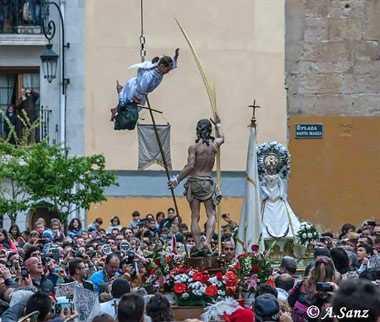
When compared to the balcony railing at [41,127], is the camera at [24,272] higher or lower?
lower

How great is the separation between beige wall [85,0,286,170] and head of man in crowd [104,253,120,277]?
1739 cm

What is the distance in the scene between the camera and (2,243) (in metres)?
20.8

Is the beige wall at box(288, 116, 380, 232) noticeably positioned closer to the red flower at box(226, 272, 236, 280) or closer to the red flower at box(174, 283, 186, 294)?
the red flower at box(226, 272, 236, 280)

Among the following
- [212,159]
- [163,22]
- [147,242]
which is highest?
[163,22]

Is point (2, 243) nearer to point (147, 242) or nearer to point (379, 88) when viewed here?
point (147, 242)

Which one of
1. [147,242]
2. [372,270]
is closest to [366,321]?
[372,270]

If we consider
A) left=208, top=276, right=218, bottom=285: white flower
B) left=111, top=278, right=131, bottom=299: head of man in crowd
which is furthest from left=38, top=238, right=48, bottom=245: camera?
left=111, top=278, right=131, bottom=299: head of man in crowd

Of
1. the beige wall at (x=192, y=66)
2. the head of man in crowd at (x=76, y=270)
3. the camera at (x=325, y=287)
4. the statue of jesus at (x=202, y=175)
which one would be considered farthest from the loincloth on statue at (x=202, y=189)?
the beige wall at (x=192, y=66)

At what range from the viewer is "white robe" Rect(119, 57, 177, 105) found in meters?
18.1

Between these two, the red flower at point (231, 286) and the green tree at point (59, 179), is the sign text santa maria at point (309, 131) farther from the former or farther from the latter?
the red flower at point (231, 286)

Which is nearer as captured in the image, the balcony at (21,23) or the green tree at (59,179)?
the green tree at (59,179)

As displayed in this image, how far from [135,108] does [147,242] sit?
487 cm

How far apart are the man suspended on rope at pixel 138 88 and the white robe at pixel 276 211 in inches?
212

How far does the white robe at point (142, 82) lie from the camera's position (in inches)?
712
